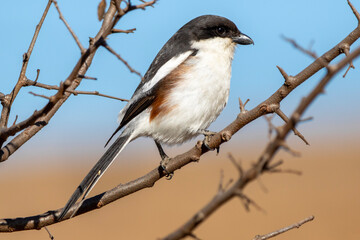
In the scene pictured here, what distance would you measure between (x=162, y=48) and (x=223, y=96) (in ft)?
2.68

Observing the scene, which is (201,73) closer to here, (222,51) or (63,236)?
(222,51)

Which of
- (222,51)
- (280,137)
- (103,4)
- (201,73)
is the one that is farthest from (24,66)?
(222,51)

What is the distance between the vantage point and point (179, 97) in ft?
13.5

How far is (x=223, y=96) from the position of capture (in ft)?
13.8

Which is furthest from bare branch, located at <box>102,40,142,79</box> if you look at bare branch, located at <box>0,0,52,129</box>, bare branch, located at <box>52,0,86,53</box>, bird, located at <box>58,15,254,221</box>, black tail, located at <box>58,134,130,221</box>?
bird, located at <box>58,15,254,221</box>

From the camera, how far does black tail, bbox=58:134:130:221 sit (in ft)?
10.4

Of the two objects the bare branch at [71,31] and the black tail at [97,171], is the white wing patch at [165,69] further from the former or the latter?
the bare branch at [71,31]

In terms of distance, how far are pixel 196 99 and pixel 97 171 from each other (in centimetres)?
100

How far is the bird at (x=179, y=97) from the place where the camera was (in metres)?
4.11

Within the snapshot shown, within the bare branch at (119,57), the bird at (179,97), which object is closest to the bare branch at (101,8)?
the bare branch at (119,57)

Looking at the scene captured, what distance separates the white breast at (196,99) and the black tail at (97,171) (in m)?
0.29

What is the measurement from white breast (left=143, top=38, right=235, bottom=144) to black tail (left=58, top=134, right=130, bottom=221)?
0.96 feet

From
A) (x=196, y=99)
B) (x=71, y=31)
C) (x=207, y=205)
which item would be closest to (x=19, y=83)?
(x=71, y=31)

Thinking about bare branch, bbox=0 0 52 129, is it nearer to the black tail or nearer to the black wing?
the black tail
